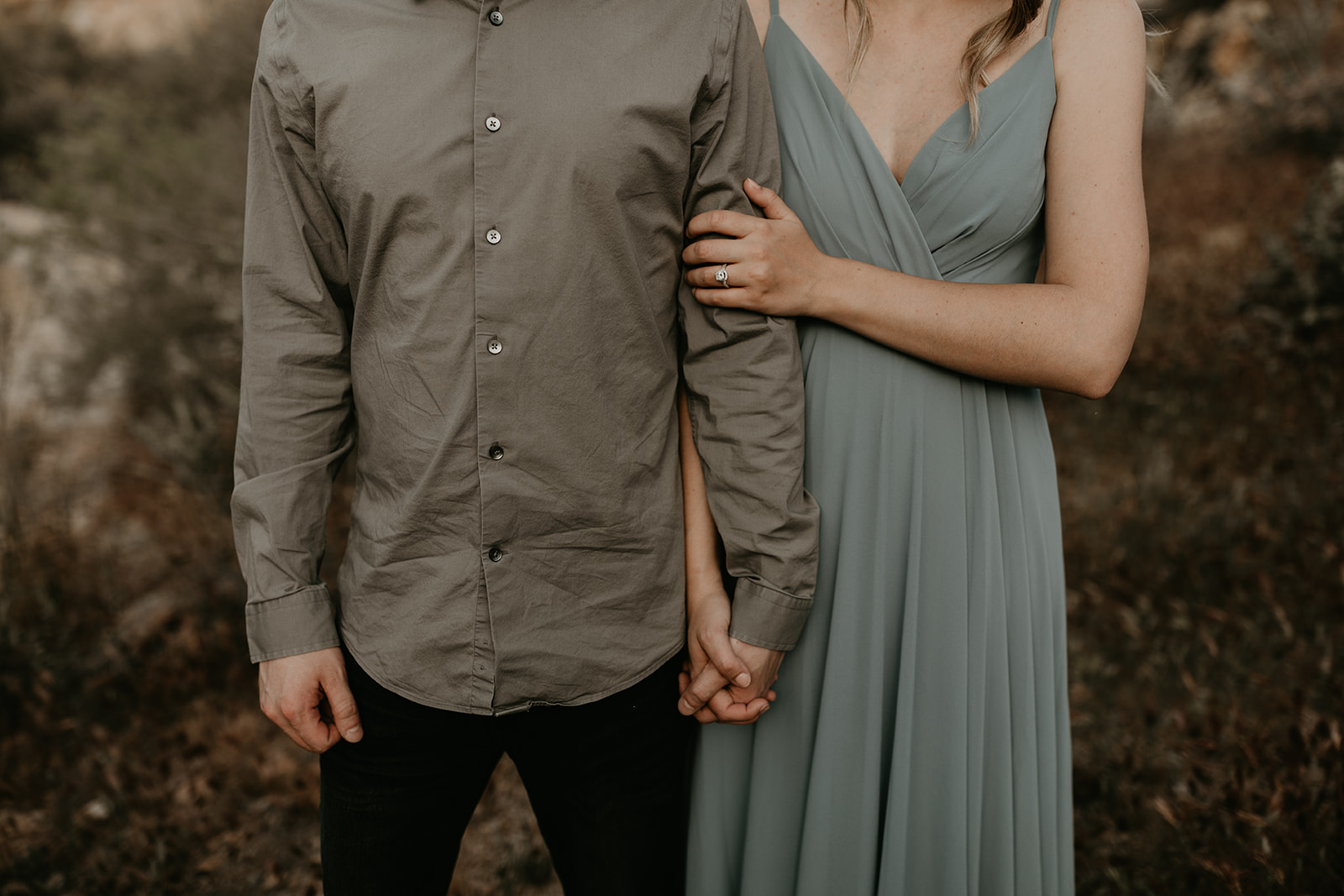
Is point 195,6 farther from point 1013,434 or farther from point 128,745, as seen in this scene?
point 1013,434

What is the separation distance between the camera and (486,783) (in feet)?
4.84

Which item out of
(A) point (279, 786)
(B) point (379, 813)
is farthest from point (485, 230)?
(A) point (279, 786)

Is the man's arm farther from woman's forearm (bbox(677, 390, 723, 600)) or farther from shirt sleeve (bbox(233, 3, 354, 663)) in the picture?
woman's forearm (bbox(677, 390, 723, 600))

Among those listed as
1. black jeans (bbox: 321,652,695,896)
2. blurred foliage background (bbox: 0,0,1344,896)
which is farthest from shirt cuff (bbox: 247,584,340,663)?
blurred foliage background (bbox: 0,0,1344,896)

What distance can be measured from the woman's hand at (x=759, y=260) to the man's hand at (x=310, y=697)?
0.79m

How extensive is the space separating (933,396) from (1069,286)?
264mm

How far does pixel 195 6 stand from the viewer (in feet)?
28.9

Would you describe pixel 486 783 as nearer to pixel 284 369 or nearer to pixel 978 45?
pixel 284 369

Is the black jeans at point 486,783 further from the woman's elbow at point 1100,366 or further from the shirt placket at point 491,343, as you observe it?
the woman's elbow at point 1100,366

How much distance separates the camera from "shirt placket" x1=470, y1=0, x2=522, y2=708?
125 cm

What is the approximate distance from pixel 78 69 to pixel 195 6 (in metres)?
2.64

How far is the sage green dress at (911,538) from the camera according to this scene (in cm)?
153

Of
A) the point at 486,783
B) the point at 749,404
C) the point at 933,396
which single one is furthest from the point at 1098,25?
the point at 486,783

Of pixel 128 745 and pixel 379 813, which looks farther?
pixel 128 745
